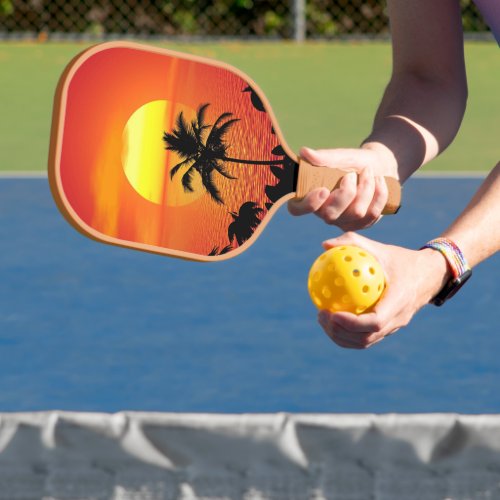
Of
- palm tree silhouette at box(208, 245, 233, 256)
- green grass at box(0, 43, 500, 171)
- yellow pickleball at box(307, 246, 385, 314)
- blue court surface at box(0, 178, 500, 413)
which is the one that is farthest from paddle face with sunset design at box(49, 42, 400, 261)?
green grass at box(0, 43, 500, 171)

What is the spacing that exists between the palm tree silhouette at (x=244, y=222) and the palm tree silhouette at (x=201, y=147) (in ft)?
0.16

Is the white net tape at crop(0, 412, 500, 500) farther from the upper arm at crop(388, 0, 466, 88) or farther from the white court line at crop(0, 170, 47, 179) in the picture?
the white court line at crop(0, 170, 47, 179)

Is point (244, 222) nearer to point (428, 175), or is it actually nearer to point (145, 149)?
point (145, 149)

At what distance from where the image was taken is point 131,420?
7.27ft

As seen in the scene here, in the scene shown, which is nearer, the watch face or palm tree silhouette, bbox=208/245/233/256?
the watch face

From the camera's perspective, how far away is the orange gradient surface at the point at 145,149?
2248mm

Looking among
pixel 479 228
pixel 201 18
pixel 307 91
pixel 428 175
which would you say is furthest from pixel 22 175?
pixel 201 18

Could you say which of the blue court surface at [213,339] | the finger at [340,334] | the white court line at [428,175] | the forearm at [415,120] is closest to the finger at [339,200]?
the forearm at [415,120]

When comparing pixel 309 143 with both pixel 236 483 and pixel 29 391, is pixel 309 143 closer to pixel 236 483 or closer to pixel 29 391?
pixel 29 391

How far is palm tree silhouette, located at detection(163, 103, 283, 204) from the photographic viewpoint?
243 cm

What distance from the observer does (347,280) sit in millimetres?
2084

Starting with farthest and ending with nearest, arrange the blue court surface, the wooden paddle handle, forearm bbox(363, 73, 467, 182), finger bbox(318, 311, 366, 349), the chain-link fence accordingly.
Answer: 1. the chain-link fence
2. the blue court surface
3. forearm bbox(363, 73, 467, 182)
4. the wooden paddle handle
5. finger bbox(318, 311, 366, 349)

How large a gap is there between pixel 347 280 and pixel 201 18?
1066 centimetres

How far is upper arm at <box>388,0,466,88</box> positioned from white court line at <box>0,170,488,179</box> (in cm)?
427
